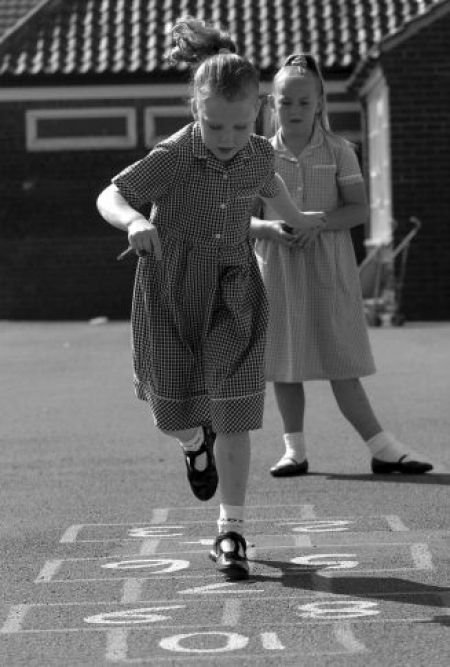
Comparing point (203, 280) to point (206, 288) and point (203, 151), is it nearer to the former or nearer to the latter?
point (206, 288)

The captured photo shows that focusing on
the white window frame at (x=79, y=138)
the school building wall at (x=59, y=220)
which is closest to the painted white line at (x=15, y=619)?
the school building wall at (x=59, y=220)

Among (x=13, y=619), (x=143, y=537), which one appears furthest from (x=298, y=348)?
(x=13, y=619)

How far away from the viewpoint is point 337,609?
5137 mm

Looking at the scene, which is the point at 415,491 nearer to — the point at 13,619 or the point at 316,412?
the point at 13,619

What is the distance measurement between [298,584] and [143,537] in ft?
3.76

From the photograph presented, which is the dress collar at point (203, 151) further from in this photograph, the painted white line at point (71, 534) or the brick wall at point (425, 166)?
the brick wall at point (425, 166)

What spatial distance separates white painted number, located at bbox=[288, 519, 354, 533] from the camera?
21.7 feet

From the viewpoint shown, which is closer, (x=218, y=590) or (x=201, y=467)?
(x=218, y=590)

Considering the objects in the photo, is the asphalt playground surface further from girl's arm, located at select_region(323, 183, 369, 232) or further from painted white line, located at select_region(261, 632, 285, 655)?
girl's arm, located at select_region(323, 183, 369, 232)

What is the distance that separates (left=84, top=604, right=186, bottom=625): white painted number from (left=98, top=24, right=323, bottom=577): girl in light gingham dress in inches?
26.0

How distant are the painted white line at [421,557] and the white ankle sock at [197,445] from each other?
2.82 feet

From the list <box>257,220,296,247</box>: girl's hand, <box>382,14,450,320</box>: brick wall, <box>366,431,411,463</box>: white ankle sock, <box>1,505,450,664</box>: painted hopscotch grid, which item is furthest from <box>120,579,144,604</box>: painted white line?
<box>382,14,450,320</box>: brick wall

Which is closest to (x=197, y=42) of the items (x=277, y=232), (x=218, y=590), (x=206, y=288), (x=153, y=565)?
(x=206, y=288)

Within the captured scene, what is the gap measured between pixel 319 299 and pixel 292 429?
61cm
